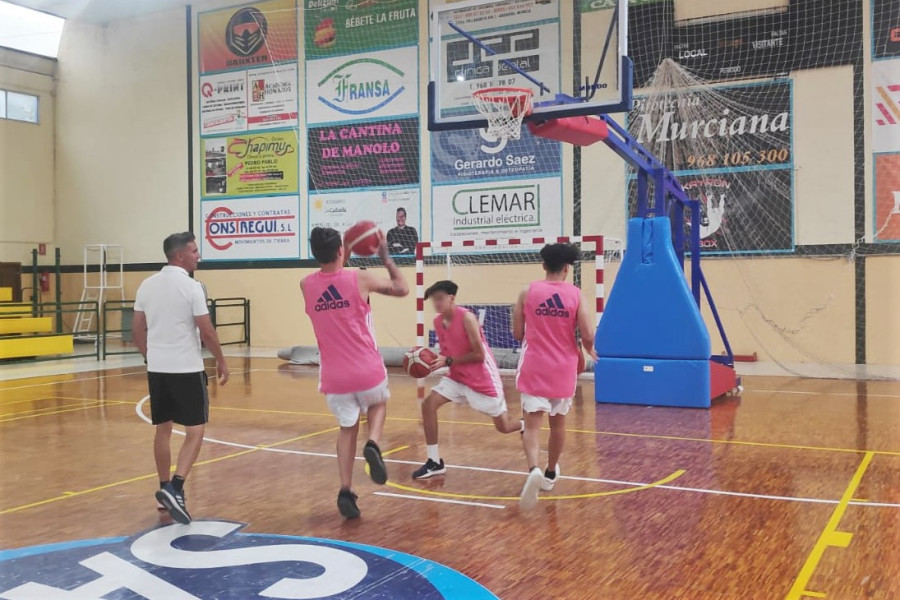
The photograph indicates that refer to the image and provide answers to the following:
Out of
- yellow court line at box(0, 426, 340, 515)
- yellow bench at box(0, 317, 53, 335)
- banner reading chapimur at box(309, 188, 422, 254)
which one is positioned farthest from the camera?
banner reading chapimur at box(309, 188, 422, 254)

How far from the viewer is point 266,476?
562 centimetres

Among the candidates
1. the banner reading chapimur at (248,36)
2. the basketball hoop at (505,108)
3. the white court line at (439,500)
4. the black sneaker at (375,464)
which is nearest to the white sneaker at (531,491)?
the white court line at (439,500)

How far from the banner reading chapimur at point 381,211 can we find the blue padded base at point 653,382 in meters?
6.97

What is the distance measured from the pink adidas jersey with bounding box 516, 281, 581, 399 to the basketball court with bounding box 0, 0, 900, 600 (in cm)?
7

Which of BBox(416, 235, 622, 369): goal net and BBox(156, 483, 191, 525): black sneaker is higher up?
BBox(416, 235, 622, 369): goal net

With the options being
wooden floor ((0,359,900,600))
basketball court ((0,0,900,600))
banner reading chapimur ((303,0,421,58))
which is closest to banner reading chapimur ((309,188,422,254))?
basketball court ((0,0,900,600))

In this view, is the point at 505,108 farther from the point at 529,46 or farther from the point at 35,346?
the point at 35,346

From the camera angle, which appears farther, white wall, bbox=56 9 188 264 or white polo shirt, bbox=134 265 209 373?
white wall, bbox=56 9 188 264

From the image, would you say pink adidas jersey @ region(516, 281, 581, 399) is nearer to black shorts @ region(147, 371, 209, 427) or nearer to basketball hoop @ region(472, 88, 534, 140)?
black shorts @ region(147, 371, 209, 427)

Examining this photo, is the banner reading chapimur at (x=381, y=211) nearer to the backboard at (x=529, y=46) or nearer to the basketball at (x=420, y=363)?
the backboard at (x=529, y=46)

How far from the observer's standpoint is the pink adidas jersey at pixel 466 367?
17.9 feet

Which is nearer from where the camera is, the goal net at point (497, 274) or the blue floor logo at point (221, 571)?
the blue floor logo at point (221, 571)

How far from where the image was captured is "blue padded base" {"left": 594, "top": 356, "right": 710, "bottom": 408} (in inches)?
333

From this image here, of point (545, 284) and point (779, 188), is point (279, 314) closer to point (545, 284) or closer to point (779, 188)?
point (779, 188)
